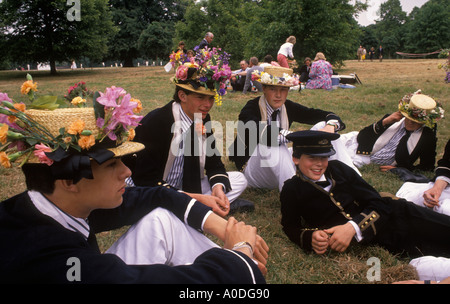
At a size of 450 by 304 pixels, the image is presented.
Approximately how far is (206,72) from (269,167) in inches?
64.4

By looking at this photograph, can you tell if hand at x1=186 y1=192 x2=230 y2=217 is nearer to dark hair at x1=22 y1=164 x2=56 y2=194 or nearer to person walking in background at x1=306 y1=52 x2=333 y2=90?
dark hair at x1=22 y1=164 x2=56 y2=194

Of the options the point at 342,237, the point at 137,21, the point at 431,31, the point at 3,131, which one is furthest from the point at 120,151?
the point at 431,31

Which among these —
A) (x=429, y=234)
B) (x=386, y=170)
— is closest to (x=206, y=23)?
(x=386, y=170)

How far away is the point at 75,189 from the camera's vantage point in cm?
177

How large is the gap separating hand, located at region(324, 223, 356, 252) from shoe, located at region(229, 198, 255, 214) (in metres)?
1.42

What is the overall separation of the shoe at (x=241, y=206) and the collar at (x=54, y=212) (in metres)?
2.56

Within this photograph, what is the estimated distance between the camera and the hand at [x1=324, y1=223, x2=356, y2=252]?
3.00 metres

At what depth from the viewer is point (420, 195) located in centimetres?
383

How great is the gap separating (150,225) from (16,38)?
34422 mm

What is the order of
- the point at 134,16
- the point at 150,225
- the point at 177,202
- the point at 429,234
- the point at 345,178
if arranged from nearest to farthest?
the point at 150,225
the point at 177,202
the point at 429,234
the point at 345,178
the point at 134,16

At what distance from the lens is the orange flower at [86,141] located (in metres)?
1.69

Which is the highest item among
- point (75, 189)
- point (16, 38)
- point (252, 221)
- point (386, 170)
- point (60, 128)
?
point (16, 38)

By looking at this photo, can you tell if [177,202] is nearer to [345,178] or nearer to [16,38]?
[345,178]

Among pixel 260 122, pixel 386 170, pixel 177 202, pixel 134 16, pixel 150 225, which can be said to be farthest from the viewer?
pixel 134 16
